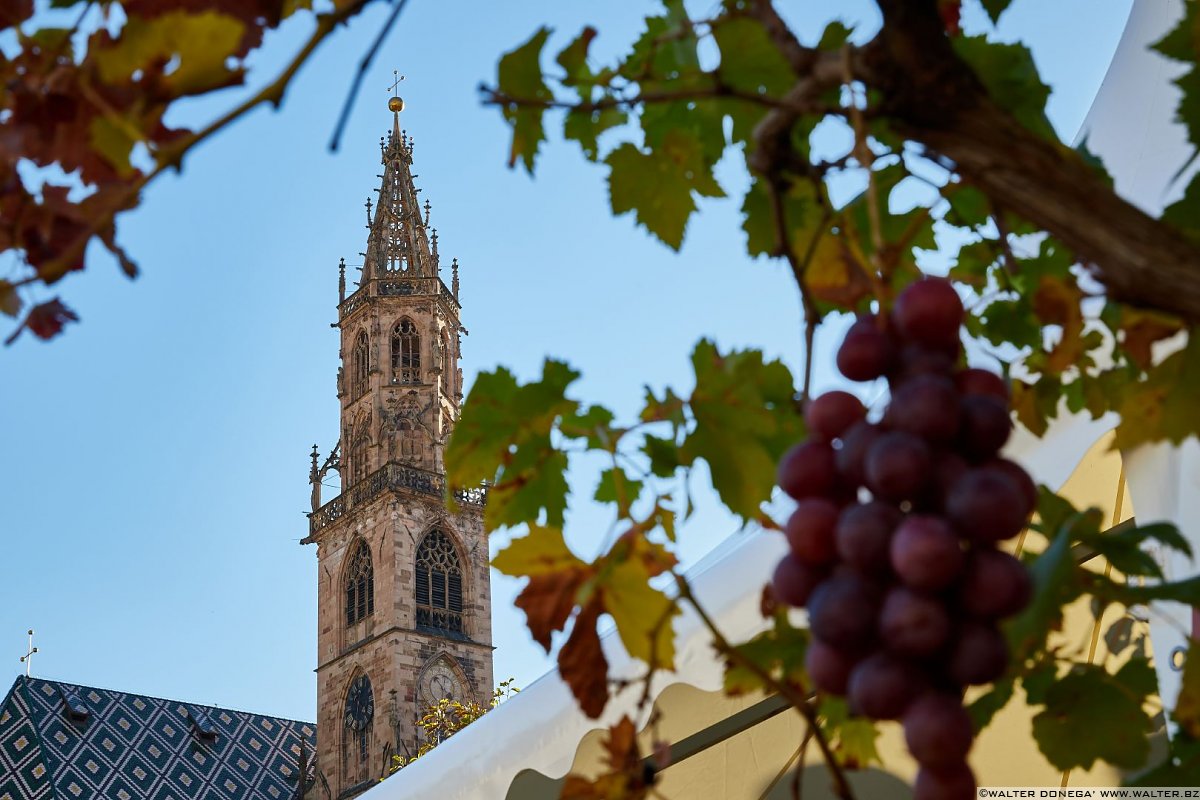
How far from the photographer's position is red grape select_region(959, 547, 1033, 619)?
62 centimetres

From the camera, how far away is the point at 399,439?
34.0 meters

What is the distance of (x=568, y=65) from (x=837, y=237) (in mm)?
295

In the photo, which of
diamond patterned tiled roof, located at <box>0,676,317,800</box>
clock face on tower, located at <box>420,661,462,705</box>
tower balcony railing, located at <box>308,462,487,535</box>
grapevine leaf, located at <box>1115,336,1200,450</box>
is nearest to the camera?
grapevine leaf, located at <box>1115,336,1200,450</box>

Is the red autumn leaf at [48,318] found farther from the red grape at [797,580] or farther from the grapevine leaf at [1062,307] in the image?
the grapevine leaf at [1062,307]

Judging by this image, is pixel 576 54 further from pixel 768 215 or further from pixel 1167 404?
pixel 1167 404

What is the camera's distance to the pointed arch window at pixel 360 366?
35156 mm

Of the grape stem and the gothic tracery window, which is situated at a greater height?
the gothic tracery window

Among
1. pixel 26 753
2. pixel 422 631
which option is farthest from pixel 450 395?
pixel 26 753

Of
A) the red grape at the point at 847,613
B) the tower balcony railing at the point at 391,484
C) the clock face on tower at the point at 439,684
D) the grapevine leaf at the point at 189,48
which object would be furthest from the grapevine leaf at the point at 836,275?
the tower balcony railing at the point at 391,484

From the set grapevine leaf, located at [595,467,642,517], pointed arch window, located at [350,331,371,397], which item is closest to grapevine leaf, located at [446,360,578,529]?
grapevine leaf, located at [595,467,642,517]

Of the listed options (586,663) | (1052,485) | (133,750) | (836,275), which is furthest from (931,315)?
(133,750)

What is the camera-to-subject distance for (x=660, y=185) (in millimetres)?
1277

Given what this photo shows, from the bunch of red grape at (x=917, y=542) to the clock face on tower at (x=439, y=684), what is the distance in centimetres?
3179

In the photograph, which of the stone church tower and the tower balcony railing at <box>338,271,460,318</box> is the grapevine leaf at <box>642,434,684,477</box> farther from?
the tower balcony railing at <box>338,271,460,318</box>
